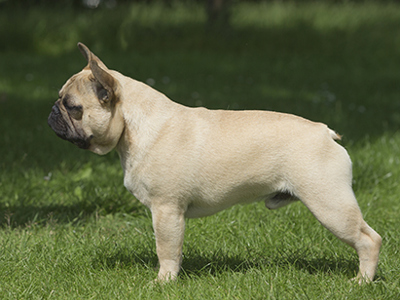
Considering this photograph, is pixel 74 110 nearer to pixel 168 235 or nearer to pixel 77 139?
pixel 77 139

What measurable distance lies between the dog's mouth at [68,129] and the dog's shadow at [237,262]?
2.63 feet

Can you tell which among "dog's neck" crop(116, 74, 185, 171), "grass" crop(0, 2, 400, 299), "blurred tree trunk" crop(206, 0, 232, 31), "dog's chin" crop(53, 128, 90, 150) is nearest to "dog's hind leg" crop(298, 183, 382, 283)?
"grass" crop(0, 2, 400, 299)

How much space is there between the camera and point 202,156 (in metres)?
3.00

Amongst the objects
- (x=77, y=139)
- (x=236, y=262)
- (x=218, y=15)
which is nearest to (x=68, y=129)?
(x=77, y=139)

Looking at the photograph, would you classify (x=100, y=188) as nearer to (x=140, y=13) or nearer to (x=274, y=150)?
(x=274, y=150)

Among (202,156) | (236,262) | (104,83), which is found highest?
(104,83)

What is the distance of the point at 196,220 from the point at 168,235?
1.06 m

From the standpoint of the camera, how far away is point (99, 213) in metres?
4.36

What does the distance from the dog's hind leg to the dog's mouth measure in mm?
1173

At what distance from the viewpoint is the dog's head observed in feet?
9.84

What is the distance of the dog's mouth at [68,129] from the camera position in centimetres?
305

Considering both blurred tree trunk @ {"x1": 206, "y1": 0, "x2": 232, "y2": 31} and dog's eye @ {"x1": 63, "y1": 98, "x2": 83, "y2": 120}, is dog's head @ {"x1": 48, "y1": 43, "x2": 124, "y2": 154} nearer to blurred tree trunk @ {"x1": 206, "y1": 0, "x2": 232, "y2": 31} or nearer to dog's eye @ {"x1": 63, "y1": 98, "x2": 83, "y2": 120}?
dog's eye @ {"x1": 63, "y1": 98, "x2": 83, "y2": 120}

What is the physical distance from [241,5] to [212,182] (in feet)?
44.9

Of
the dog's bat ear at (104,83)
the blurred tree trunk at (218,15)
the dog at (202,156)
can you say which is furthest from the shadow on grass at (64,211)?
the blurred tree trunk at (218,15)
